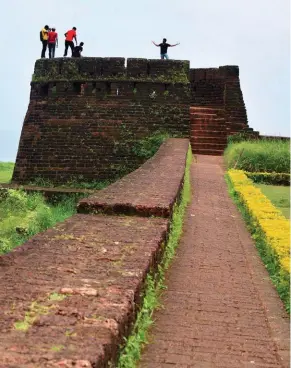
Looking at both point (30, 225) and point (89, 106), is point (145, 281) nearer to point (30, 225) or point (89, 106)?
point (30, 225)

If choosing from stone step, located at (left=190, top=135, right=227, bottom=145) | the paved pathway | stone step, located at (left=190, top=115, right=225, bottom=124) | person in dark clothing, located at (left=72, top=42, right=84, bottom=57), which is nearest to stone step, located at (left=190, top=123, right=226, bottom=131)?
stone step, located at (left=190, top=115, right=225, bottom=124)

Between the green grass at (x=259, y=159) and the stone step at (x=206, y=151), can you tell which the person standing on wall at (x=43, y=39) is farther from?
the green grass at (x=259, y=159)

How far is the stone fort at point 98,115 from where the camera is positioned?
12.1m

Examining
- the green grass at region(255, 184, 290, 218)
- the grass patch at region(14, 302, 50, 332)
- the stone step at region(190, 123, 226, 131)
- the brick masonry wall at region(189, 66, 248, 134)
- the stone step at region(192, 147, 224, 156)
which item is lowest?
the green grass at region(255, 184, 290, 218)

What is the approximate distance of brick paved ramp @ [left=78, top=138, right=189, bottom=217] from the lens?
4.30 metres

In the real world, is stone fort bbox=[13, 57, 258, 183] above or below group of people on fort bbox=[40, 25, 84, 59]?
below

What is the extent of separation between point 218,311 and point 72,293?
1168 millimetres

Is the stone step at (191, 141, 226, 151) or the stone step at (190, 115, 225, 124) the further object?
the stone step at (190, 115, 225, 124)

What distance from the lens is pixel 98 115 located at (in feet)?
40.4

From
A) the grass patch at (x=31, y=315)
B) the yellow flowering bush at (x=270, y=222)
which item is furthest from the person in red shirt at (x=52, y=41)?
the grass patch at (x=31, y=315)

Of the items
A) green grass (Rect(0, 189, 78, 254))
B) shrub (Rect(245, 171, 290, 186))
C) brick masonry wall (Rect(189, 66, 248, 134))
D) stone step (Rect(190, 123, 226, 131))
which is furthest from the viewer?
brick masonry wall (Rect(189, 66, 248, 134))

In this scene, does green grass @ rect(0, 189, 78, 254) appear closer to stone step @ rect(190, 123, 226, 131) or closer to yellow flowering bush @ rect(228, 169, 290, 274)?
yellow flowering bush @ rect(228, 169, 290, 274)

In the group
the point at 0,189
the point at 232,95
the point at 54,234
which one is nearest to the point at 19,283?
the point at 54,234

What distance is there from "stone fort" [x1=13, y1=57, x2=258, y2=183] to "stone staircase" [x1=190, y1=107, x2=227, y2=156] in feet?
2.99
